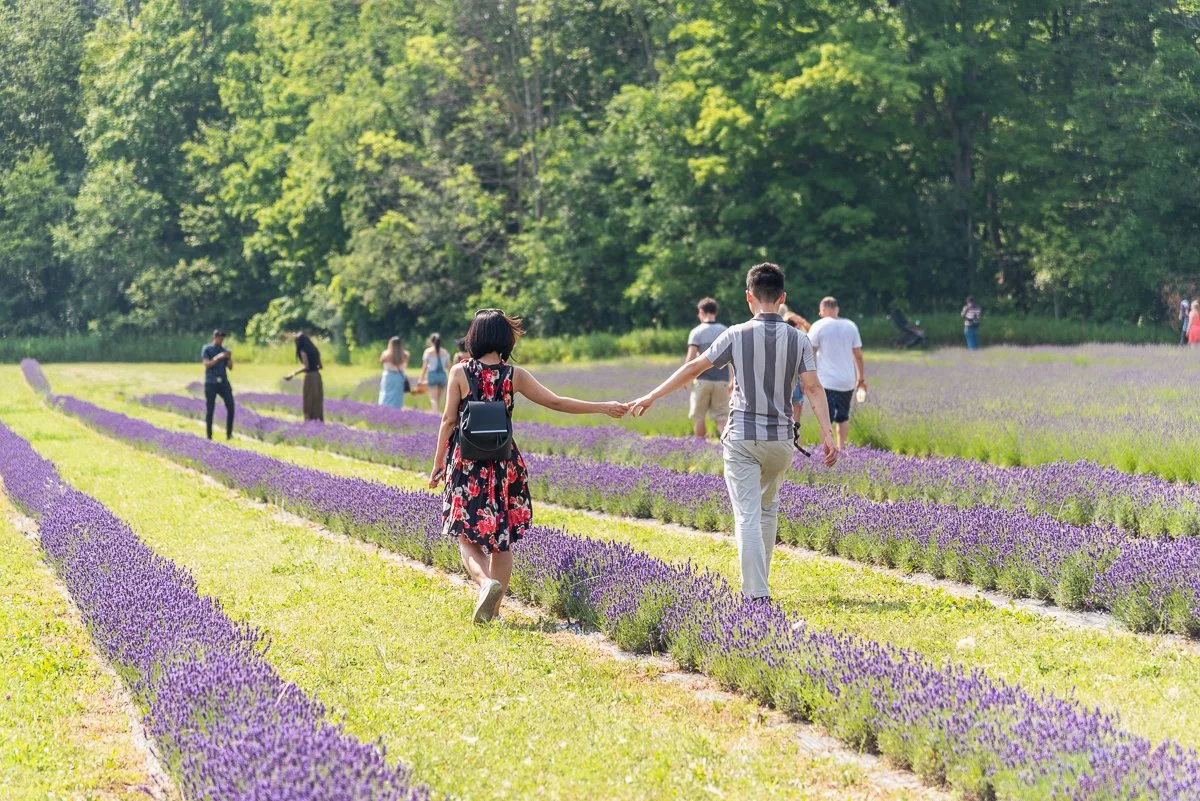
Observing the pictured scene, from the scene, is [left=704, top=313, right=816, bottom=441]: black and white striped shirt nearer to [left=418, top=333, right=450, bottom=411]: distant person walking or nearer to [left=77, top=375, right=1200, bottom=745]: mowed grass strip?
[left=77, top=375, right=1200, bottom=745]: mowed grass strip

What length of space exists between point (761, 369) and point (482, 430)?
1.65m

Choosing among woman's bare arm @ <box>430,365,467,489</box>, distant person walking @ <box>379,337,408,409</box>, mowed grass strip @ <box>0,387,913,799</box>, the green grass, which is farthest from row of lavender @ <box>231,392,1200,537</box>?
the green grass

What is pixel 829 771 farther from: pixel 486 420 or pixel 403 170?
pixel 403 170

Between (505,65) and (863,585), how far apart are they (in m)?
43.2

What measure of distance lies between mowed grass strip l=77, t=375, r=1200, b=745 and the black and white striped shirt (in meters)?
1.13

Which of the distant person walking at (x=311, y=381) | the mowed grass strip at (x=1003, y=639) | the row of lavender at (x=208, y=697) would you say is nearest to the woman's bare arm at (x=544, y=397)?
the mowed grass strip at (x=1003, y=639)

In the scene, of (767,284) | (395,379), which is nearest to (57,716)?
(767,284)

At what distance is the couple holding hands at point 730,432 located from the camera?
782cm

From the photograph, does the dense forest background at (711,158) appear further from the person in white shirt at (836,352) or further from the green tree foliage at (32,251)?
the person in white shirt at (836,352)

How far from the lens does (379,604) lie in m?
8.66

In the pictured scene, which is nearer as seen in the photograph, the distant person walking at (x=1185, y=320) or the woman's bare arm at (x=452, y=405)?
the woman's bare arm at (x=452, y=405)

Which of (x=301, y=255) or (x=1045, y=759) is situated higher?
(x=301, y=255)

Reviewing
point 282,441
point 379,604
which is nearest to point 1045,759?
point 379,604

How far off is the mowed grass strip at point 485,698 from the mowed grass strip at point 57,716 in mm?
890
